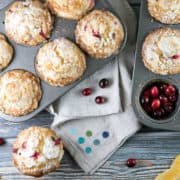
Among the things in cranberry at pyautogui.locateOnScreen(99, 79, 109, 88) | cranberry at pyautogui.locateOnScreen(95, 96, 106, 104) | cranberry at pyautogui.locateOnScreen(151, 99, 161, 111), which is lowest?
cranberry at pyautogui.locateOnScreen(95, 96, 106, 104)

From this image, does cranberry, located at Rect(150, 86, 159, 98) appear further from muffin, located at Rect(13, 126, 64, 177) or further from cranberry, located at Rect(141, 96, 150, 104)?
muffin, located at Rect(13, 126, 64, 177)

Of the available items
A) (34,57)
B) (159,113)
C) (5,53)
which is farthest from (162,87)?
(5,53)

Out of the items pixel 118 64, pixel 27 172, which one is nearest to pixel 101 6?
pixel 118 64

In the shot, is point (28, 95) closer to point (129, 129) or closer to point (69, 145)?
point (69, 145)

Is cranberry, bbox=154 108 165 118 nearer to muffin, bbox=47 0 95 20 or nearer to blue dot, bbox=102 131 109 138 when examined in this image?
blue dot, bbox=102 131 109 138

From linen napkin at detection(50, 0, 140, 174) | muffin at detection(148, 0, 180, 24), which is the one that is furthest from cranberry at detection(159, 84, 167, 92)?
muffin at detection(148, 0, 180, 24)

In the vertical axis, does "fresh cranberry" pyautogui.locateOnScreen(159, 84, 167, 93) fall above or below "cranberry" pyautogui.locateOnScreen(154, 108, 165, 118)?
above

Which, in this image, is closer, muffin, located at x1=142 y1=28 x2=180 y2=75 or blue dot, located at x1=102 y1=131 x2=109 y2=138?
muffin, located at x1=142 y1=28 x2=180 y2=75
